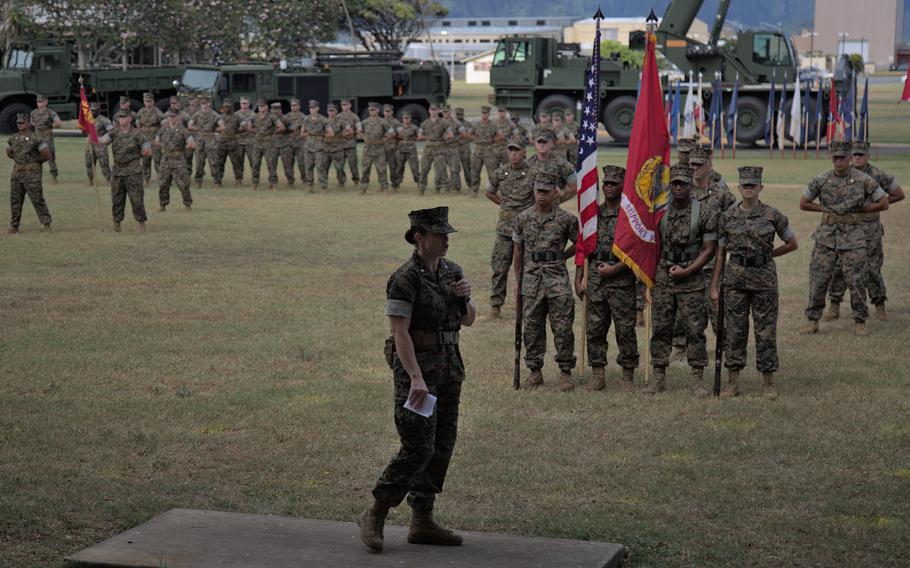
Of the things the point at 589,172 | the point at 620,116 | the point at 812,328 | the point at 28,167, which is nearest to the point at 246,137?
the point at 28,167

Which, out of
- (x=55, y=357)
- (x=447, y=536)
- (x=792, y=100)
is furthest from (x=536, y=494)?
(x=792, y=100)

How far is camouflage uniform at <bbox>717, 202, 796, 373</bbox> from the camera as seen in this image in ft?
34.4

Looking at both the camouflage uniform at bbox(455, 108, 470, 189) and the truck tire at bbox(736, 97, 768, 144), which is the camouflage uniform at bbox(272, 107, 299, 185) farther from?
the truck tire at bbox(736, 97, 768, 144)

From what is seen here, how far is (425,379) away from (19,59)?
136 feet

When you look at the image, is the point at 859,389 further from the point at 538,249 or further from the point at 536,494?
the point at 536,494

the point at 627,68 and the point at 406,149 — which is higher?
the point at 627,68

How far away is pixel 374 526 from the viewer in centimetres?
675

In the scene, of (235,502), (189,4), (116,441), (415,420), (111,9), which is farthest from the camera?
(189,4)

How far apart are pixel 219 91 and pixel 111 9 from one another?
53.8 feet

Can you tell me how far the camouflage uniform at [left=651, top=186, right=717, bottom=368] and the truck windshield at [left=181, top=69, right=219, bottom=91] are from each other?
34639 millimetres

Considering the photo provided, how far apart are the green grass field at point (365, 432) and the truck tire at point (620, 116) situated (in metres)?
26.0

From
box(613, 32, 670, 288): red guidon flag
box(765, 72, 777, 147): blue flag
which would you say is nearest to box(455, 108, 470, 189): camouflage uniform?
box(765, 72, 777, 147): blue flag

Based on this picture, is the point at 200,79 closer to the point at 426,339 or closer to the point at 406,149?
the point at 406,149

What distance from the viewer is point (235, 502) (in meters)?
7.96
